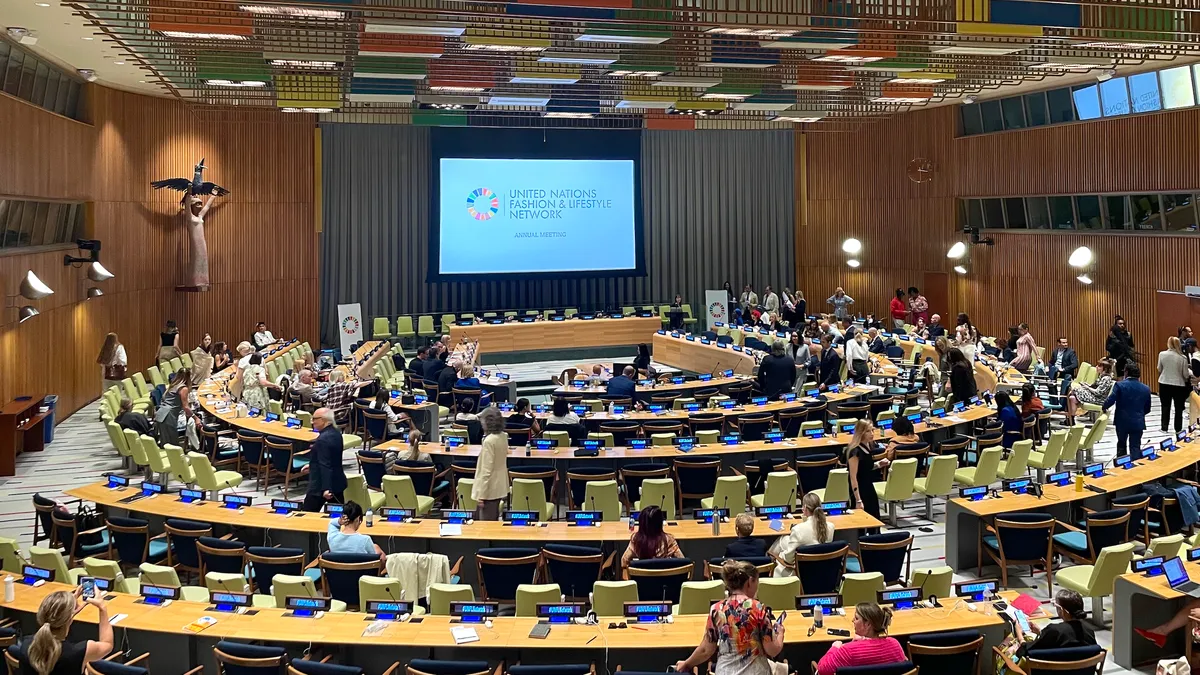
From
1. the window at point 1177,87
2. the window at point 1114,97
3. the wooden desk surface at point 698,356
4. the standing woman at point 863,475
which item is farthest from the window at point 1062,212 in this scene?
the standing woman at point 863,475

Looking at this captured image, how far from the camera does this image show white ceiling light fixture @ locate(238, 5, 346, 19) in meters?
10.5

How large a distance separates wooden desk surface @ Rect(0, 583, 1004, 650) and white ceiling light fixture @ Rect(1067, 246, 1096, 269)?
54.6 ft

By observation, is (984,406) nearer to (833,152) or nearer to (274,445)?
(274,445)

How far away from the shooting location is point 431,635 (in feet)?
22.0

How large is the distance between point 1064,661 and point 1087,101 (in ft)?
60.5

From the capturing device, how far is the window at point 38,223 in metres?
16.1

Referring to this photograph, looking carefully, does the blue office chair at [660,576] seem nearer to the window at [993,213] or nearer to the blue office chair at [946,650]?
the blue office chair at [946,650]

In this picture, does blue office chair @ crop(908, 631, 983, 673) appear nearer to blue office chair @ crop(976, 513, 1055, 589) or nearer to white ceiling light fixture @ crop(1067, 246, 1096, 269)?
blue office chair @ crop(976, 513, 1055, 589)

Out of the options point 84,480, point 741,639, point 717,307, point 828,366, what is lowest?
point 84,480

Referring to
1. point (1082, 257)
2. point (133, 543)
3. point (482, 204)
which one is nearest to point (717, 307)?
point (482, 204)

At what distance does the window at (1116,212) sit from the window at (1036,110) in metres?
2.45

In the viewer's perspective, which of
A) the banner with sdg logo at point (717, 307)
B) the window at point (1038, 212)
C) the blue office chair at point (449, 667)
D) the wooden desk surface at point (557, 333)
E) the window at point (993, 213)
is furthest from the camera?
the banner with sdg logo at point (717, 307)

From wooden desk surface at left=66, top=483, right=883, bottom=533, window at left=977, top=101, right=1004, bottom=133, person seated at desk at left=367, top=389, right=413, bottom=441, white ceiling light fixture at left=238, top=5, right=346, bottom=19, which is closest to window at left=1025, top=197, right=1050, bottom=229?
window at left=977, top=101, right=1004, bottom=133

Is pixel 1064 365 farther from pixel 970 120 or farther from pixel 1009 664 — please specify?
pixel 1009 664
